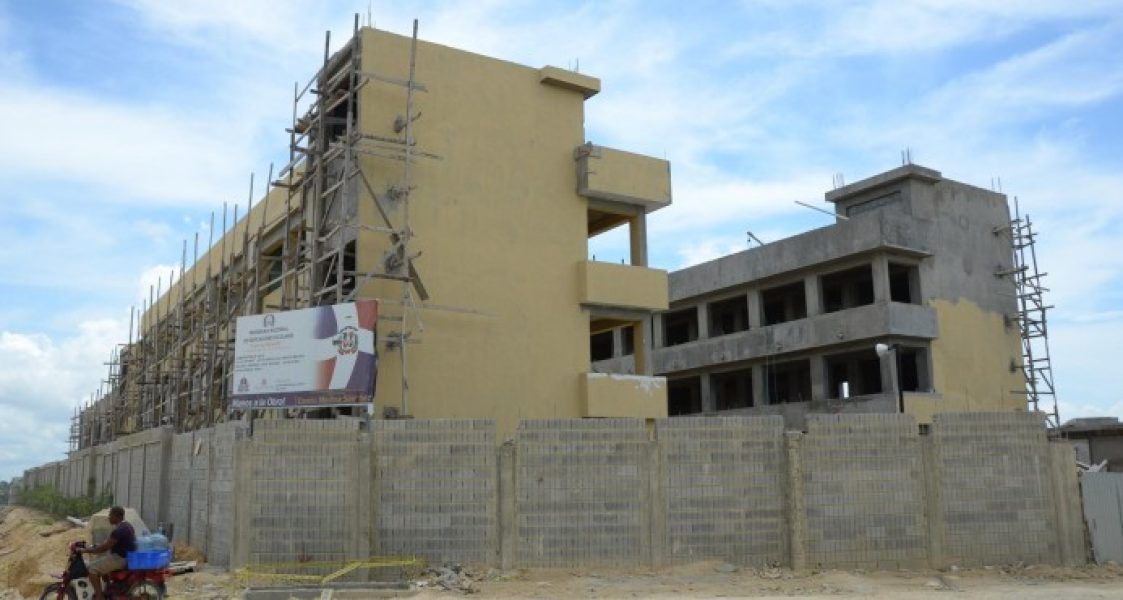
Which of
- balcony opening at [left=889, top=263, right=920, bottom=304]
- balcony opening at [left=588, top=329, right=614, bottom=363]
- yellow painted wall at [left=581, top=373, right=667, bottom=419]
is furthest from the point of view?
balcony opening at [left=588, top=329, right=614, bottom=363]

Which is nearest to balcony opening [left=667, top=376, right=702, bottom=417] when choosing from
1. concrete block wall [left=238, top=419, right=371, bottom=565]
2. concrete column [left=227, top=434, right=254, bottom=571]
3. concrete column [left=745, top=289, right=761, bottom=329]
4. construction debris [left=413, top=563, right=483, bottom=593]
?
concrete column [left=745, top=289, right=761, bottom=329]

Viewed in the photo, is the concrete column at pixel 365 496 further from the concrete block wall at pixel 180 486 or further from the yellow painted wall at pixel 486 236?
the yellow painted wall at pixel 486 236

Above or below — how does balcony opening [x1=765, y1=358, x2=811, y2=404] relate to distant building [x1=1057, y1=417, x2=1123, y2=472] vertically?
above

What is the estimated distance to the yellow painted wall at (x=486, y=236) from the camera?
22094mm

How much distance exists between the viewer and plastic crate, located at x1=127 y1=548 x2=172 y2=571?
11680 mm

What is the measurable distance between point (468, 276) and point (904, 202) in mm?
18403

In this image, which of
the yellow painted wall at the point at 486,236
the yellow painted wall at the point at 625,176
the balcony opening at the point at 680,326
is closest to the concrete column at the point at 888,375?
the balcony opening at the point at 680,326

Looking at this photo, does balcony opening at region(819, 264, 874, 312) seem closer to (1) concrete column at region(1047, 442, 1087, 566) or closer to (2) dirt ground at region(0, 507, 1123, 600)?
(1) concrete column at region(1047, 442, 1087, 566)

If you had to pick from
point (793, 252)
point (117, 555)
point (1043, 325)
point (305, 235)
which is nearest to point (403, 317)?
point (305, 235)

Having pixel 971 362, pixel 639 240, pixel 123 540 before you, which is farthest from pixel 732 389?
pixel 123 540

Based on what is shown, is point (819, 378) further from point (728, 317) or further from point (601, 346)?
point (601, 346)

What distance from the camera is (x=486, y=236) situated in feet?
78.0

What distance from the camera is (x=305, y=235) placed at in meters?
23.5

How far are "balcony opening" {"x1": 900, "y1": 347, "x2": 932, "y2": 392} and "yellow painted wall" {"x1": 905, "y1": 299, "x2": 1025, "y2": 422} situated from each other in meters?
0.31
